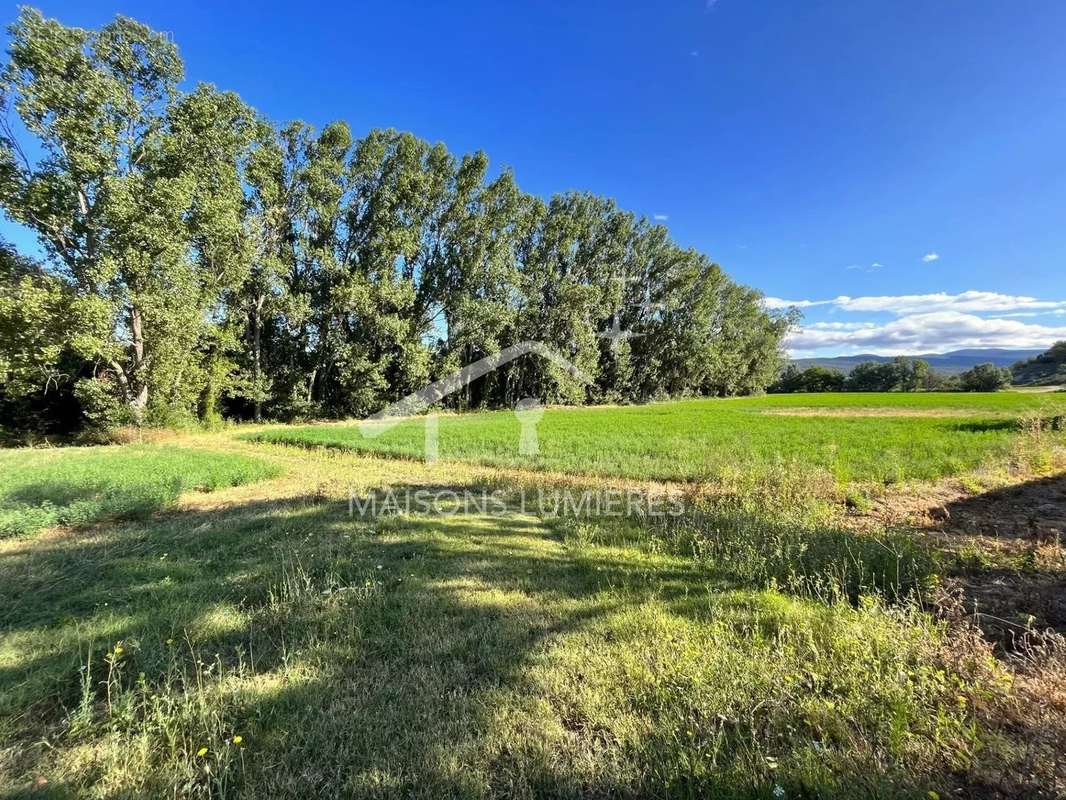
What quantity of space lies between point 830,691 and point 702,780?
133cm

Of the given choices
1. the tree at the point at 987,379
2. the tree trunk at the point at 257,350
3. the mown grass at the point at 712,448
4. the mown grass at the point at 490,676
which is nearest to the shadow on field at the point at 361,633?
the mown grass at the point at 490,676

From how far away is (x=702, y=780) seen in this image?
2.12m

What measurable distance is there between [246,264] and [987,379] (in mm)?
122732

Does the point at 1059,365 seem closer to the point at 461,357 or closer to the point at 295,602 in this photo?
the point at 461,357

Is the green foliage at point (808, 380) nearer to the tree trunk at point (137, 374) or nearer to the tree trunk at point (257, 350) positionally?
the tree trunk at point (257, 350)

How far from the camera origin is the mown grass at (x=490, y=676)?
2197 mm

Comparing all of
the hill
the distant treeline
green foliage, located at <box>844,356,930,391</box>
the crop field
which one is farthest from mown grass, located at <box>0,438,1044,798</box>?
the hill

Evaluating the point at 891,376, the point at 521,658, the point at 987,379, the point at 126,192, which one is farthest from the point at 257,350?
the point at 987,379

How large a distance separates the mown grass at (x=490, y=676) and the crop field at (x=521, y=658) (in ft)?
0.07

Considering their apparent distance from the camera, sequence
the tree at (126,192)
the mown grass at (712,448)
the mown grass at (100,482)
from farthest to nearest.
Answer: the tree at (126,192)
the mown grass at (712,448)
the mown grass at (100,482)

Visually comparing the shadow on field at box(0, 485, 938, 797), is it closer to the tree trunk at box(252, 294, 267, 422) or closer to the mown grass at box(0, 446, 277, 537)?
the mown grass at box(0, 446, 277, 537)

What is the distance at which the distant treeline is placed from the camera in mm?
82250

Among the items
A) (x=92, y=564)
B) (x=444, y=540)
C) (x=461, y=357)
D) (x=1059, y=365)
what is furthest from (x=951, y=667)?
(x=1059, y=365)

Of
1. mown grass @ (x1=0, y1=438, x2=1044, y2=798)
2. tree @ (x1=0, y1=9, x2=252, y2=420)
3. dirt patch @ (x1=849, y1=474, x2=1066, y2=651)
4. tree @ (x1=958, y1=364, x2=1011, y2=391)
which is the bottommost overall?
dirt patch @ (x1=849, y1=474, x2=1066, y2=651)
